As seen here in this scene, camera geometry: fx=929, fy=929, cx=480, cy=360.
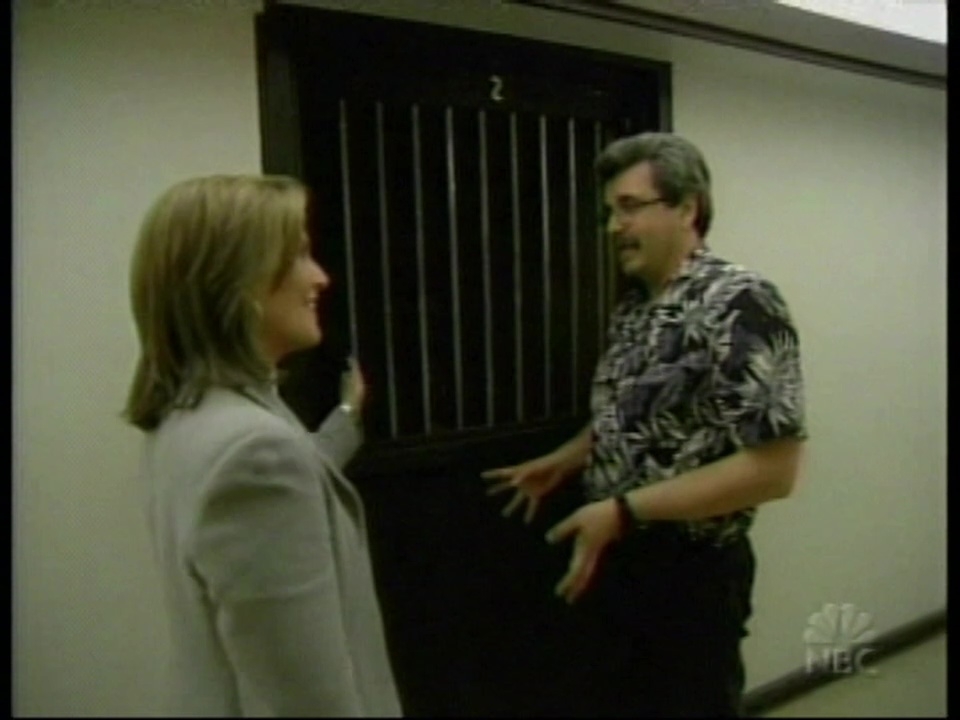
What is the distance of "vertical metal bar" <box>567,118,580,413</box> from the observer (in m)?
0.79

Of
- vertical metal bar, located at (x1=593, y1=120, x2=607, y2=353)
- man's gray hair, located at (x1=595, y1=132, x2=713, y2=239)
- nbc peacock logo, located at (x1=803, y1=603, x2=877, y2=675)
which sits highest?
man's gray hair, located at (x1=595, y1=132, x2=713, y2=239)

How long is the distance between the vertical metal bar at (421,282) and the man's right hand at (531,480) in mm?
79

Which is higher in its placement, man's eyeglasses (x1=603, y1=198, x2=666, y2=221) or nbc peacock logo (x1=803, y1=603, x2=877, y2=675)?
man's eyeglasses (x1=603, y1=198, x2=666, y2=221)

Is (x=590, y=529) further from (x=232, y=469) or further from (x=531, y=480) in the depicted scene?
(x=232, y=469)

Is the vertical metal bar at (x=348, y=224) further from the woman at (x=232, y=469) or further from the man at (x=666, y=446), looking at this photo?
the man at (x=666, y=446)

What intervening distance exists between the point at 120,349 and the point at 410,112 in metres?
0.29

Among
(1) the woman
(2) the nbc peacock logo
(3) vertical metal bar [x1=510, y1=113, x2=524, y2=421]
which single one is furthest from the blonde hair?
(2) the nbc peacock logo

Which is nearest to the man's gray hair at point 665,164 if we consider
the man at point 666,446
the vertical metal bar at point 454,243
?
the man at point 666,446

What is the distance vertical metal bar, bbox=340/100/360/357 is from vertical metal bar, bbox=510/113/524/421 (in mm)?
144

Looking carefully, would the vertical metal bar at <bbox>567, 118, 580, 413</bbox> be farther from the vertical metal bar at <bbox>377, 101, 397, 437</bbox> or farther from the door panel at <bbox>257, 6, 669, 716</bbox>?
the vertical metal bar at <bbox>377, 101, 397, 437</bbox>

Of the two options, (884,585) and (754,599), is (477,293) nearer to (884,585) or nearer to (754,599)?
(754,599)

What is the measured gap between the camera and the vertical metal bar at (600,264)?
784mm

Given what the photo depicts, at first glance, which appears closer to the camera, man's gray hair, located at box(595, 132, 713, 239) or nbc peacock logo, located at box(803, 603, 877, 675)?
man's gray hair, located at box(595, 132, 713, 239)

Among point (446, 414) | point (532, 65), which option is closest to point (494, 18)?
point (532, 65)
